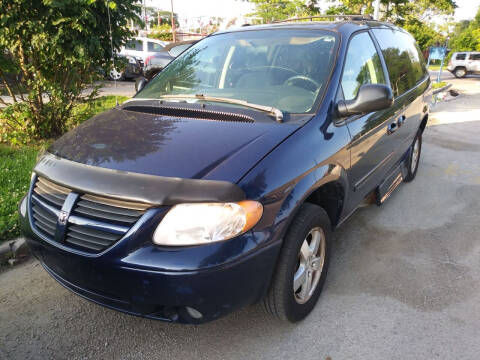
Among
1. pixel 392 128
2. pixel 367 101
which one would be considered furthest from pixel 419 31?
pixel 367 101

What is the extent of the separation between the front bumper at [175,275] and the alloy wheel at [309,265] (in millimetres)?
385

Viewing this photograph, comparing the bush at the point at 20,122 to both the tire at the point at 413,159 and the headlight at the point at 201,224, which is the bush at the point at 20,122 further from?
the headlight at the point at 201,224

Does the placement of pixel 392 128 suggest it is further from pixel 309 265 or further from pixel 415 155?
pixel 415 155

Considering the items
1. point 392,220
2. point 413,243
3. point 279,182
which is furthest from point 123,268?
point 392,220

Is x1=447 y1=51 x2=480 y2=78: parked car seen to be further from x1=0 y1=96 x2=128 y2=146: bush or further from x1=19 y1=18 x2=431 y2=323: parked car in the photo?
x1=19 y1=18 x2=431 y2=323: parked car

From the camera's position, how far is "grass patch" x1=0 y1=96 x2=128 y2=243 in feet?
10.9

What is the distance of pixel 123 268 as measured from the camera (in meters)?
1.85

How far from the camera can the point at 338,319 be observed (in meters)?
2.52

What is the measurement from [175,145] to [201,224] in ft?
1.86

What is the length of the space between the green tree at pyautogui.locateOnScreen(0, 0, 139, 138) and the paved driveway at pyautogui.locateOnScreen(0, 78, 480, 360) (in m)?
3.02

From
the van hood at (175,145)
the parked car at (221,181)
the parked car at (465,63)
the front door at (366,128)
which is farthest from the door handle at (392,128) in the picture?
the parked car at (465,63)

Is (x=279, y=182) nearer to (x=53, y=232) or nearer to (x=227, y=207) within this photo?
(x=227, y=207)

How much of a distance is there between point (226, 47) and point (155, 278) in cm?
219

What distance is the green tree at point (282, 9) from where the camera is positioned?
1780 centimetres
